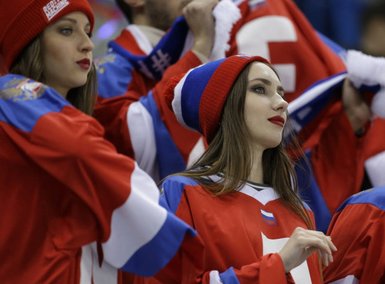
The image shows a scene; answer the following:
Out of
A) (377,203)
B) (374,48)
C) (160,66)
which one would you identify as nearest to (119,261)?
(377,203)

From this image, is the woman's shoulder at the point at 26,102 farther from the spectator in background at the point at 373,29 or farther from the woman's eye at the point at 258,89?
the spectator in background at the point at 373,29

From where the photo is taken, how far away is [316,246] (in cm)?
292

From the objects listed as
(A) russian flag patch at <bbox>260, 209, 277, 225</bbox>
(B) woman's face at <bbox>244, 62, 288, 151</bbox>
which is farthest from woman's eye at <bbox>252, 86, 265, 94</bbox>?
(A) russian flag patch at <bbox>260, 209, 277, 225</bbox>

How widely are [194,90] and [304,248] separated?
70 cm

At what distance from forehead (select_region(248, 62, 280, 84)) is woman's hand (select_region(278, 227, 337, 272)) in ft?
2.00

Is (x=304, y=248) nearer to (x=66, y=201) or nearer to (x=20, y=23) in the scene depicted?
(x=66, y=201)

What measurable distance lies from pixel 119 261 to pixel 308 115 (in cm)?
161

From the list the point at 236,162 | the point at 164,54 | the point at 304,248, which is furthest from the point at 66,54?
the point at 164,54

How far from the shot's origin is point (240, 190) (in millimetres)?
3217

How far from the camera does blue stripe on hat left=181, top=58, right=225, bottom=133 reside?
3.36m

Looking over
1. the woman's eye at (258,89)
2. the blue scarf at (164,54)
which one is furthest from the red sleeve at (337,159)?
the woman's eye at (258,89)

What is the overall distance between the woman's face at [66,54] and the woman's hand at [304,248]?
2.63ft

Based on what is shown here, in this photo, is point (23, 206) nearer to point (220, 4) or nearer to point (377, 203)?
point (377, 203)

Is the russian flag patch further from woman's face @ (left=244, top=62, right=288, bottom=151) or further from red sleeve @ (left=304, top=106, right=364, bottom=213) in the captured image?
red sleeve @ (left=304, top=106, right=364, bottom=213)
